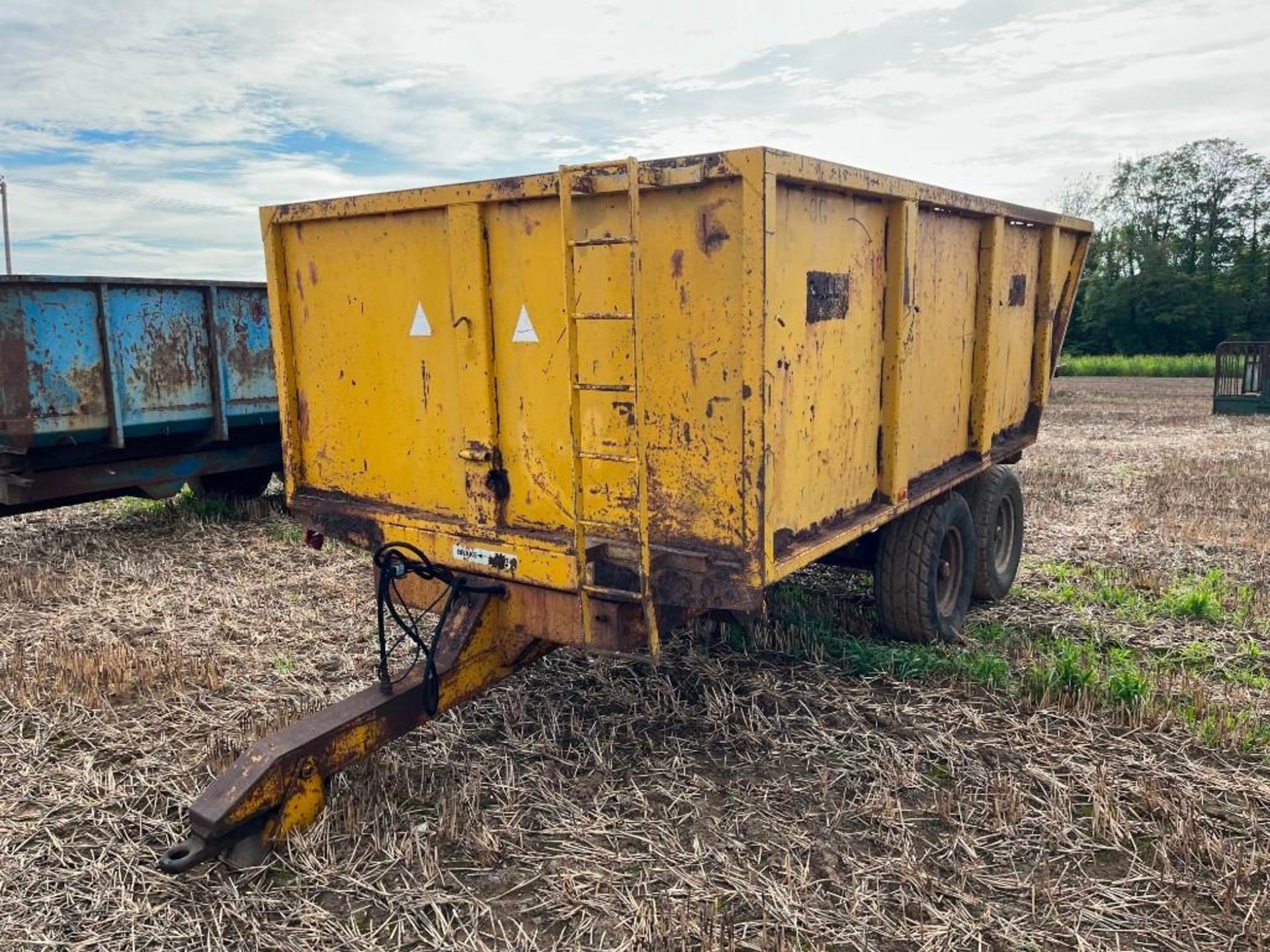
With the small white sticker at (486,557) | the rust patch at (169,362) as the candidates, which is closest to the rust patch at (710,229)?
the small white sticker at (486,557)

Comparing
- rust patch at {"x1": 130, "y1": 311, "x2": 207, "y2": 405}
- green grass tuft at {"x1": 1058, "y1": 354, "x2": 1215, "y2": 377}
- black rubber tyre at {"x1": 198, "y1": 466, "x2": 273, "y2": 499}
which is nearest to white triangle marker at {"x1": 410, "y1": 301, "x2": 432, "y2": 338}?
rust patch at {"x1": 130, "y1": 311, "x2": 207, "y2": 405}

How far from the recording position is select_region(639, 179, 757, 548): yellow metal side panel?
10.1 feet

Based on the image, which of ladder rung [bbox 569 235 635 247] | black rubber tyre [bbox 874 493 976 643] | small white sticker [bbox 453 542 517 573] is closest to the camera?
ladder rung [bbox 569 235 635 247]

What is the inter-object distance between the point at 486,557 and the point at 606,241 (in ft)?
4.23

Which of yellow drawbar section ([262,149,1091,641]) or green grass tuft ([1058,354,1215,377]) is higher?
yellow drawbar section ([262,149,1091,641])

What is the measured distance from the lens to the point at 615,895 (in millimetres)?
2982

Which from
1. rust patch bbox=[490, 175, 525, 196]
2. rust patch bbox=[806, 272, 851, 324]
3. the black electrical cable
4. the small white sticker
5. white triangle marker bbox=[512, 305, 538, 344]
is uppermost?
rust patch bbox=[490, 175, 525, 196]

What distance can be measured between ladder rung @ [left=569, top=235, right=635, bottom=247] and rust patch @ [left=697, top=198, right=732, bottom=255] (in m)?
0.24

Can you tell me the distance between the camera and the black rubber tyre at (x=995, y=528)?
5.73 meters

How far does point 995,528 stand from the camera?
5.84 meters

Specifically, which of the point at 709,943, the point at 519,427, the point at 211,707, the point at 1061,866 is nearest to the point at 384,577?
the point at 519,427

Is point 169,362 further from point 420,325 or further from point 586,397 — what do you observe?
point 586,397

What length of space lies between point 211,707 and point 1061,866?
3602mm

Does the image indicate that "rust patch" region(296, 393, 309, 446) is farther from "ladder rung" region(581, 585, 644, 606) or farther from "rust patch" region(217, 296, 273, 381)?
"rust patch" region(217, 296, 273, 381)
